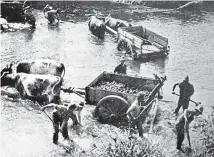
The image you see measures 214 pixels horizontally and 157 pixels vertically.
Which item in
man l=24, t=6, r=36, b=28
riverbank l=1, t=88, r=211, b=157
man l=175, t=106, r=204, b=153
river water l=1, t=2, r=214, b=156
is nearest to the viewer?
man l=175, t=106, r=204, b=153

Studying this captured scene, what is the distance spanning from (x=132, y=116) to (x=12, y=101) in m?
4.93

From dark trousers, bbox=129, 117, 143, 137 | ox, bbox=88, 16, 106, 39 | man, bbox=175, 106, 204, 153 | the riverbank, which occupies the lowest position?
the riverbank

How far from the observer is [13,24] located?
75.0 ft

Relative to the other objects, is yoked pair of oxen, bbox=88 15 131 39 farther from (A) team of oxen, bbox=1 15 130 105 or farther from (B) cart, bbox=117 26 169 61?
(A) team of oxen, bbox=1 15 130 105

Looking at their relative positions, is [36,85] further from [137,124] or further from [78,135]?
[137,124]

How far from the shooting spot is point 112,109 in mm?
10312

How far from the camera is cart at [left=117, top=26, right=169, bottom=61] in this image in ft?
54.5

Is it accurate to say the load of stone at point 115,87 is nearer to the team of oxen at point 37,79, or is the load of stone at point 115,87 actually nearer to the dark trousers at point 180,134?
the team of oxen at point 37,79

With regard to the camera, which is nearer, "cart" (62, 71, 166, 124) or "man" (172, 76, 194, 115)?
"cart" (62, 71, 166, 124)

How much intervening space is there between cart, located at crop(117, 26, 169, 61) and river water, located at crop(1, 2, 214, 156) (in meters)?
0.39

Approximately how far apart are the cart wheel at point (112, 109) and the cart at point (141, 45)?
662 centimetres

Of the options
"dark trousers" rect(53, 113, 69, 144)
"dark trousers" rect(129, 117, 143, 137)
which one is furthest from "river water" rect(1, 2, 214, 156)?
"dark trousers" rect(129, 117, 143, 137)

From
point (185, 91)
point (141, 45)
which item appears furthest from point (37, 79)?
point (141, 45)

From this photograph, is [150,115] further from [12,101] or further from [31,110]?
[12,101]
